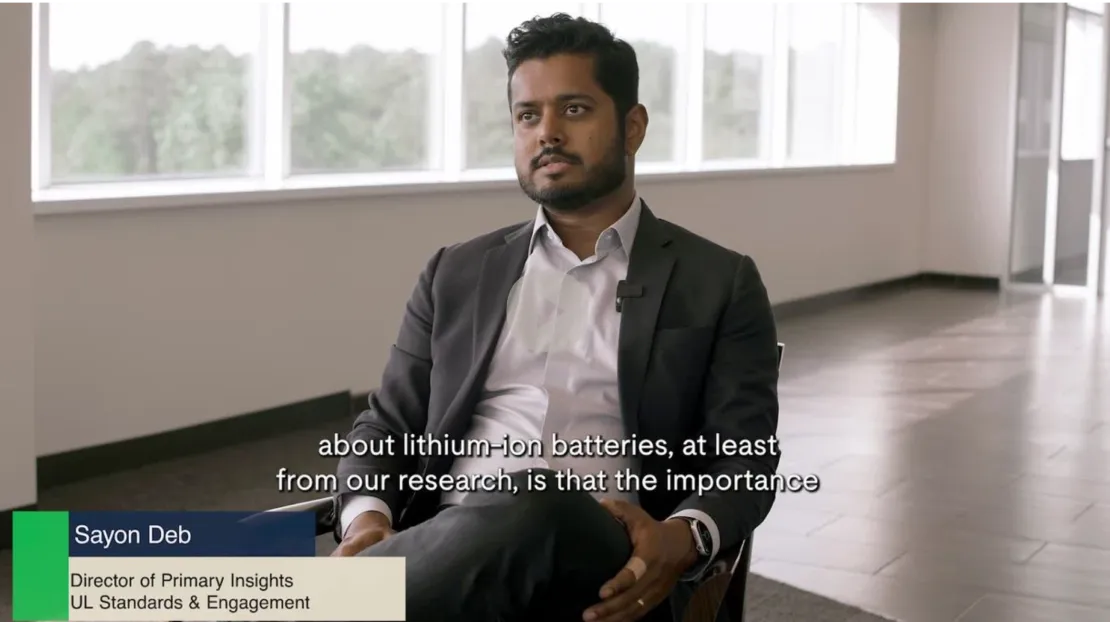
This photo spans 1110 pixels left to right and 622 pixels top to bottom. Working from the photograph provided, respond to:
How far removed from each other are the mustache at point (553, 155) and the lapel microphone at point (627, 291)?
200 millimetres

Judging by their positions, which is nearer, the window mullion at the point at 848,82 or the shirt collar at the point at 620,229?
the shirt collar at the point at 620,229

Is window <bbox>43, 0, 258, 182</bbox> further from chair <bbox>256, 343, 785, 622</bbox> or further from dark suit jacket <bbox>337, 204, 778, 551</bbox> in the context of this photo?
chair <bbox>256, 343, 785, 622</bbox>

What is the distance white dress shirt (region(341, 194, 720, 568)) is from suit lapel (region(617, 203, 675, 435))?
1.1 inches

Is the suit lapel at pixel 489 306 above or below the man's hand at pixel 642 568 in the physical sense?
above

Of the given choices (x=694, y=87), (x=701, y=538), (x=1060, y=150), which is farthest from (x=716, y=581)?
(x=1060, y=150)

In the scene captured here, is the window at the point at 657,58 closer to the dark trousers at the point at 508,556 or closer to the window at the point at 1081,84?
the window at the point at 1081,84

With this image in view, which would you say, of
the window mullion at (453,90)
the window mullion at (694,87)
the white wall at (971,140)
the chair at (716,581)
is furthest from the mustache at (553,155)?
the white wall at (971,140)

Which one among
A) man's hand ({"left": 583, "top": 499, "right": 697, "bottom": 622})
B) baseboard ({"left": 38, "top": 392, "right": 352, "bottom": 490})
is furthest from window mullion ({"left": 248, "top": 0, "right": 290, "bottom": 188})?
man's hand ({"left": 583, "top": 499, "right": 697, "bottom": 622})

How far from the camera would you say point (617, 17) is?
8711mm

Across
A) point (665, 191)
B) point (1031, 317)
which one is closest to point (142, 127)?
point (665, 191)

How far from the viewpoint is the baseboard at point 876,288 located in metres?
9.97

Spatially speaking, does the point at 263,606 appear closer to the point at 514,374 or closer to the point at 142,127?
the point at 514,374

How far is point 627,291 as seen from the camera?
230 cm

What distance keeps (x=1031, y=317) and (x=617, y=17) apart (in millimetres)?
3485
